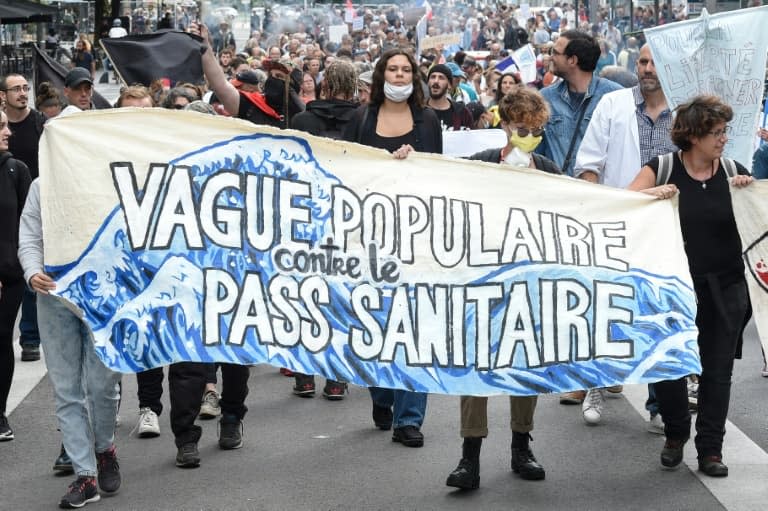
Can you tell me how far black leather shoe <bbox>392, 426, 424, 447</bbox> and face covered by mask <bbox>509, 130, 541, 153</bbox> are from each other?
62.7 inches

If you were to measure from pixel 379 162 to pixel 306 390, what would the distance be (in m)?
2.42

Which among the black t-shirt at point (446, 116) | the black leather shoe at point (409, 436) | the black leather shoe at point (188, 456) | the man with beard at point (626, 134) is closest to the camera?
the black leather shoe at point (188, 456)

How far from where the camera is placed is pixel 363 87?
10852 mm

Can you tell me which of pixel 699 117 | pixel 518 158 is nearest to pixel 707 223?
pixel 699 117

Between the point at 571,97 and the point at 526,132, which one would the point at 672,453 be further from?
the point at 571,97

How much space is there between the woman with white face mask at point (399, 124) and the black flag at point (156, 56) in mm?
2760

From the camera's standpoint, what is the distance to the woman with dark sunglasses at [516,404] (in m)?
6.08

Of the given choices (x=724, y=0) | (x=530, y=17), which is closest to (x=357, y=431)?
(x=724, y=0)

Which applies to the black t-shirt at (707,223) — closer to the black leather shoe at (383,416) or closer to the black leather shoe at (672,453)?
the black leather shoe at (672,453)

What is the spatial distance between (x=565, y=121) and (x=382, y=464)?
2.60 meters

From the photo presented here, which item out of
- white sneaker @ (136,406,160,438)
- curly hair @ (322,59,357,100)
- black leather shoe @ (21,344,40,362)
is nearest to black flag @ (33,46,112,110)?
black leather shoe @ (21,344,40,362)

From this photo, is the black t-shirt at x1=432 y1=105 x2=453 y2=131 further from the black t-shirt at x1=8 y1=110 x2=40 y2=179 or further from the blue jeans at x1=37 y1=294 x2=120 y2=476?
the blue jeans at x1=37 y1=294 x2=120 y2=476

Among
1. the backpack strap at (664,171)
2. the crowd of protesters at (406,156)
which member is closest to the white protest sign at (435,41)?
the crowd of protesters at (406,156)

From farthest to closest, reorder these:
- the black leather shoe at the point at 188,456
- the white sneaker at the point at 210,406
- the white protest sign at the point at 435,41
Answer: the white protest sign at the point at 435,41, the white sneaker at the point at 210,406, the black leather shoe at the point at 188,456
